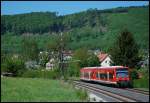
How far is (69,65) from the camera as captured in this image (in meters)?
92.4

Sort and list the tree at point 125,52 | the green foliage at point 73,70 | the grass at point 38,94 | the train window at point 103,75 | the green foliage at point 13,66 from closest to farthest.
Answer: the grass at point 38,94 < the train window at point 103,75 < the green foliage at point 13,66 < the tree at point 125,52 < the green foliage at point 73,70

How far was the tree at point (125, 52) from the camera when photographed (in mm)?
71812

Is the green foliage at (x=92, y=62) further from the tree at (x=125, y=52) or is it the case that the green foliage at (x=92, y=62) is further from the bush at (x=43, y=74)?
the tree at (x=125, y=52)

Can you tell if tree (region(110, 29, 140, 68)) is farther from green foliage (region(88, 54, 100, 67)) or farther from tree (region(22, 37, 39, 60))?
tree (region(22, 37, 39, 60))

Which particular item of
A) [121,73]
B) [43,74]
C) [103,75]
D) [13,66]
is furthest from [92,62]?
[121,73]

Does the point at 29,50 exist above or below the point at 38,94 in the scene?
above

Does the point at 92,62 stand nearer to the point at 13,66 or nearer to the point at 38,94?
the point at 13,66

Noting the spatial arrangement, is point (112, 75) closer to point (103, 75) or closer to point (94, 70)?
point (103, 75)

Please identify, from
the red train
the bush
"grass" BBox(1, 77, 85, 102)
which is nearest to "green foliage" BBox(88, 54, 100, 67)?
the bush

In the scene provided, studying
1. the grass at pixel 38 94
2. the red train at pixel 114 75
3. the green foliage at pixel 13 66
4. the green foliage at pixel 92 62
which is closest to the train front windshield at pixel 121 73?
the red train at pixel 114 75

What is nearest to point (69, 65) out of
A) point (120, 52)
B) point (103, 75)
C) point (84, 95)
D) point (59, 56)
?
point (59, 56)

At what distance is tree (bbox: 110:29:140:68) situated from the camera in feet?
236

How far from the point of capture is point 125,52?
2844 inches

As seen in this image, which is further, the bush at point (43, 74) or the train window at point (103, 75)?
the bush at point (43, 74)
